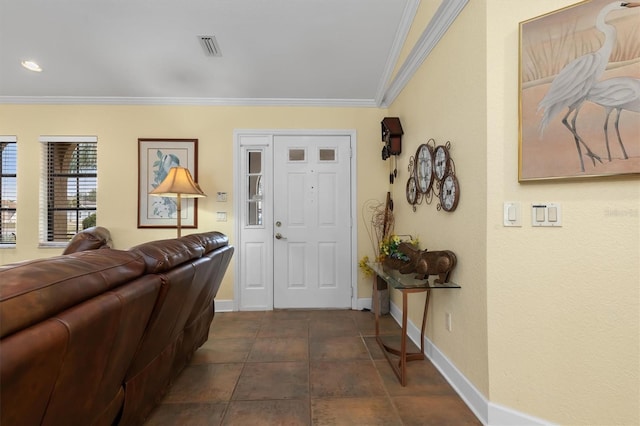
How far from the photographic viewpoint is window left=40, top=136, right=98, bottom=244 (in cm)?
346

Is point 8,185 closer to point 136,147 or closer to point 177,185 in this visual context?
point 136,147

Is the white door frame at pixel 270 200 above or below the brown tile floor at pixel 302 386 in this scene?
above

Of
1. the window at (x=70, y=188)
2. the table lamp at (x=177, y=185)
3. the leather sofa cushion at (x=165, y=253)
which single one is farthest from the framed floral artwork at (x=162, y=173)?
the leather sofa cushion at (x=165, y=253)

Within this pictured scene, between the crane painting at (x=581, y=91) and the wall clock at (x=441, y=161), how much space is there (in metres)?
0.52

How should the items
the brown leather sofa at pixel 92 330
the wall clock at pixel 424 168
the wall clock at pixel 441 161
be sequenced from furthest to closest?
the wall clock at pixel 424 168, the wall clock at pixel 441 161, the brown leather sofa at pixel 92 330

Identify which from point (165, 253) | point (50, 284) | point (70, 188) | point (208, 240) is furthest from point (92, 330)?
point (70, 188)

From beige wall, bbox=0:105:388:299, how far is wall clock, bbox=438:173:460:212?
1.46 meters

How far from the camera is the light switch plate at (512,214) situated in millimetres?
1486

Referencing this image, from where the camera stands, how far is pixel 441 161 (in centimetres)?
205

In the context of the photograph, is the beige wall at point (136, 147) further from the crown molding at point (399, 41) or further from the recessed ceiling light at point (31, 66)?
the recessed ceiling light at point (31, 66)

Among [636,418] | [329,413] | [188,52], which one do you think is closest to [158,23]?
[188,52]

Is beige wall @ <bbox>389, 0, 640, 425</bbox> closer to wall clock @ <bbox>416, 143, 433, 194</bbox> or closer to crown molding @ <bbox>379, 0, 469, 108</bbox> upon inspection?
crown molding @ <bbox>379, 0, 469, 108</bbox>

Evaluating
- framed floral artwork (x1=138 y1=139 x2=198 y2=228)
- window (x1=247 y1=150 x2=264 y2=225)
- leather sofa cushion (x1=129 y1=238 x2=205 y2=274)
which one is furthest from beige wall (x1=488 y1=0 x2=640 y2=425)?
framed floral artwork (x1=138 y1=139 x2=198 y2=228)

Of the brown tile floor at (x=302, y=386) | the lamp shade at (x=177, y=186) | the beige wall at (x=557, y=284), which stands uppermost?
the lamp shade at (x=177, y=186)
